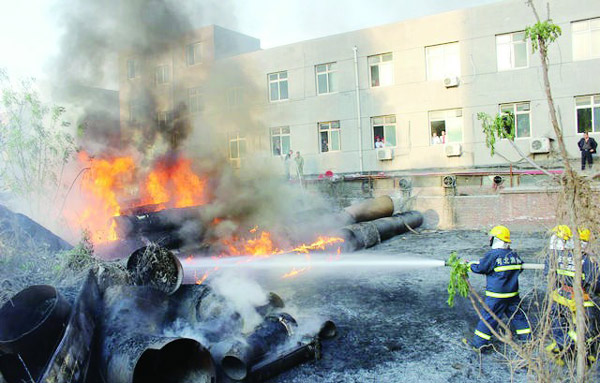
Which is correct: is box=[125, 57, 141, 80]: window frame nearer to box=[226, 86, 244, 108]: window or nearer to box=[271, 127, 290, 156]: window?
box=[226, 86, 244, 108]: window

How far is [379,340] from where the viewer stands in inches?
203

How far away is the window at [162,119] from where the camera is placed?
52.6ft

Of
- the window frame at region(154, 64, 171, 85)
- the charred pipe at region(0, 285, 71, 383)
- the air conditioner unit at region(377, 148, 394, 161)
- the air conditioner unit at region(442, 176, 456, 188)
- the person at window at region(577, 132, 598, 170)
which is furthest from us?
the air conditioner unit at region(377, 148, 394, 161)

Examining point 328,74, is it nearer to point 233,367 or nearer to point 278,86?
point 278,86

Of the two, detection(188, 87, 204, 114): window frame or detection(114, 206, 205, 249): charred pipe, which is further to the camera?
detection(188, 87, 204, 114): window frame

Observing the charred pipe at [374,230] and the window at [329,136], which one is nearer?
the charred pipe at [374,230]

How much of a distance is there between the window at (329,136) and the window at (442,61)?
4777 millimetres

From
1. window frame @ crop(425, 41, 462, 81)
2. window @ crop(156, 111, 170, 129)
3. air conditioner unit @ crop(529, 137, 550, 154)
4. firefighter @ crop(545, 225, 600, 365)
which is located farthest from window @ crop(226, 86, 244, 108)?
firefighter @ crop(545, 225, 600, 365)

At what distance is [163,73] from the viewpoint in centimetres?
1762

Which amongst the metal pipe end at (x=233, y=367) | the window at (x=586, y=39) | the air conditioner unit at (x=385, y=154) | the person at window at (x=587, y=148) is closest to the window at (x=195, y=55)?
the air conditioner unit at (x=385, y=154)

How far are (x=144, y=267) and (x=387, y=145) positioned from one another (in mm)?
15419

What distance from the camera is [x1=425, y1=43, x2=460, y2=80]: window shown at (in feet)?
58.8

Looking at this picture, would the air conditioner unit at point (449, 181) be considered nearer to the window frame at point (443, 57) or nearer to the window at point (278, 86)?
the window frame at point (443, 57)

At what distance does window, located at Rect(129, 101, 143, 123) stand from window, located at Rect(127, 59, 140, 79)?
3.75 feet
